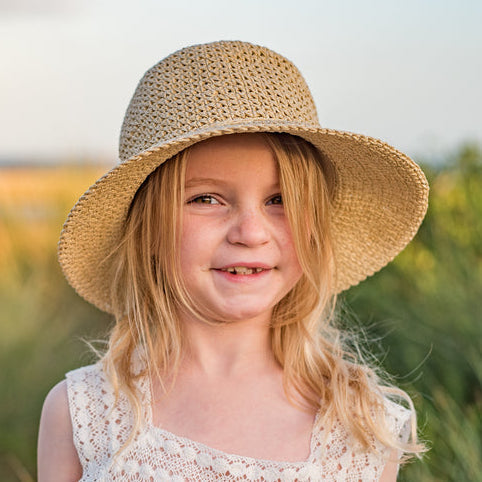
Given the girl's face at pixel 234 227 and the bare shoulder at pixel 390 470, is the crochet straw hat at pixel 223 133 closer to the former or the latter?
the girl's face at pixel 234 227

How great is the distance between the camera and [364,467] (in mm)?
1679

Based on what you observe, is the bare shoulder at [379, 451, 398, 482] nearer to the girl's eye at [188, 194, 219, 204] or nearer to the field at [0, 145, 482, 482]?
the field at [0, 145, 482, 482]

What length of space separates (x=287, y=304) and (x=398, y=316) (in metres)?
1.69

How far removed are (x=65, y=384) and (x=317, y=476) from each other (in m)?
0.68

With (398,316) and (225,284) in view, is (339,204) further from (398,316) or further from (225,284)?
(398,316)

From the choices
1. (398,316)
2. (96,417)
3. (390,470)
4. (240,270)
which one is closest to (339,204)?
(240,270)

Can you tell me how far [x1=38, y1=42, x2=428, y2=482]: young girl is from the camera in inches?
64.0

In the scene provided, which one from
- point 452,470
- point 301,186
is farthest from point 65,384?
point 452,470

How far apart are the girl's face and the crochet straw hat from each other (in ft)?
0.27

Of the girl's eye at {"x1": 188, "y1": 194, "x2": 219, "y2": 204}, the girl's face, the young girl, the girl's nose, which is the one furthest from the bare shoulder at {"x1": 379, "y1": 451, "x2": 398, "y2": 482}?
the girl's eye at {"x1": 188, "y1": 194, "x2": 219, "y2": 204}

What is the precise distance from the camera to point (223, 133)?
4.98 ft

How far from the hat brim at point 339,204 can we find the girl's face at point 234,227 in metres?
0.09

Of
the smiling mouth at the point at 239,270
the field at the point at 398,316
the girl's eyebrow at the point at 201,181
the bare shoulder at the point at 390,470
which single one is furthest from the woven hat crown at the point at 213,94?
the field at the point at 398,316

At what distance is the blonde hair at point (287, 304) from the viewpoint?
1674mm
